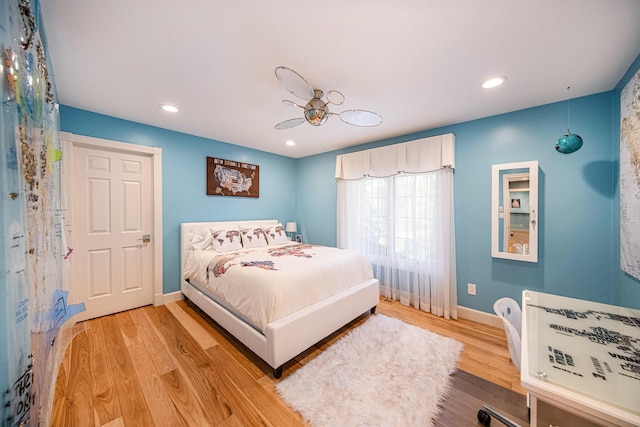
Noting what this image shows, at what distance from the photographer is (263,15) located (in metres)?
1.30

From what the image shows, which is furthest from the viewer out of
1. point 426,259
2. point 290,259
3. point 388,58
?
point 426,259

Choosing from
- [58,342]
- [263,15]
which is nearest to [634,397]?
[263,15]

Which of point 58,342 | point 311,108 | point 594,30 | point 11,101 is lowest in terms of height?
point 58,342

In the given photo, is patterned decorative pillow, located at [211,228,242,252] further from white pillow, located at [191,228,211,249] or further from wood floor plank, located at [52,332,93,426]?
wood floor plank, located at [52,332,93,426]

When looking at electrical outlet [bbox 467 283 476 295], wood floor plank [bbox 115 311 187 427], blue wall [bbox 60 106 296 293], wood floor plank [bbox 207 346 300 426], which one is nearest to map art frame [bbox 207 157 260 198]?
blue wall [bbox 60 106 296 293]

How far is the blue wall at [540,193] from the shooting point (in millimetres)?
2070

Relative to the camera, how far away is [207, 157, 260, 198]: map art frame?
3.61m

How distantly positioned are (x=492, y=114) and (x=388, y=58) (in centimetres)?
174

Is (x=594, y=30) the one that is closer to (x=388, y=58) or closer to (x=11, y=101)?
(x=388, y=58)

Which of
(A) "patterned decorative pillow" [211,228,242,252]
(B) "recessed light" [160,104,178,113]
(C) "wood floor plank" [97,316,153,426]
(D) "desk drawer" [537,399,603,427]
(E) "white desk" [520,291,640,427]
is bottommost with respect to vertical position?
(C) "wood floor plank" [97,316,153,426]

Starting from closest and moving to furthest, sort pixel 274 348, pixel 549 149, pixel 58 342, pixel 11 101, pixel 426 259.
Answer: pixel 11 101 < pixel 58 342 < pixel 274 348 < pixel 549 149 < pixel 426 259

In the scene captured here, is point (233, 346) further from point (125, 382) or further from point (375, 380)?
point (375, 380)

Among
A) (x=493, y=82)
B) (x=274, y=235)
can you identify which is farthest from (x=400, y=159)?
(x=274, y=235)

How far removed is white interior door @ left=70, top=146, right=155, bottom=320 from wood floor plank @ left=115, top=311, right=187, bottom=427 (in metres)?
0.60
